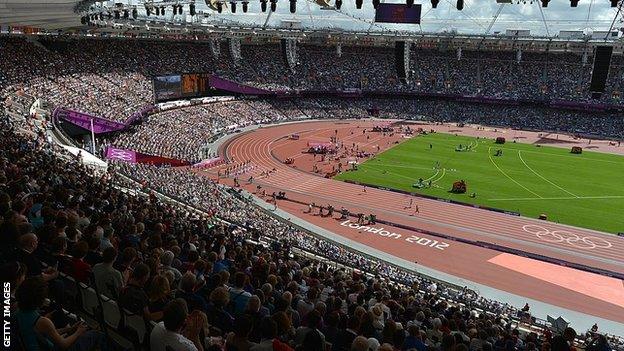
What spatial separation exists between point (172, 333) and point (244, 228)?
21.1m

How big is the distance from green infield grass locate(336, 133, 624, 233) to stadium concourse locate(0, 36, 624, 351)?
10.4ft

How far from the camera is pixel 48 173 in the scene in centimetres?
1516

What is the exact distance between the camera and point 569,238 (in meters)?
33.4

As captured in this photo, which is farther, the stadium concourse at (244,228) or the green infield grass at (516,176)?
the green infield grass at (516,176)

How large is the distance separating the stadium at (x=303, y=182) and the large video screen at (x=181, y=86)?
39 centimetres

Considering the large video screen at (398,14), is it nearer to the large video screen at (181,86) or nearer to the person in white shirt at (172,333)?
the large video screen at (181,86)

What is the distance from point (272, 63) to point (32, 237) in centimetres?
8065

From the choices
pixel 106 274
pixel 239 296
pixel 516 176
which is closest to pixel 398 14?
pixel 516 176

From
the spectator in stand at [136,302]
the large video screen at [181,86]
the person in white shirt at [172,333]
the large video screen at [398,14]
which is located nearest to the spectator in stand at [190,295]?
the spectator in stand at [136,302]

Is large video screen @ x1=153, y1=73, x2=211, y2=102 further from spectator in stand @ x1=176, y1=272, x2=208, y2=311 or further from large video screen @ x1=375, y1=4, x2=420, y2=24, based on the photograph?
spectator in stand @ x1=176, y1=272, x2=208, y2=311

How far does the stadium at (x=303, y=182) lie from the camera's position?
247 inches

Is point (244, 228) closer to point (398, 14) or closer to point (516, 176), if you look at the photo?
point (516, 176)

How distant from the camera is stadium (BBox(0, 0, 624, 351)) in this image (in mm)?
6277

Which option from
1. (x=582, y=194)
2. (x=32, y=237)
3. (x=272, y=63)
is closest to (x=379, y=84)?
(x=272, y=63)
